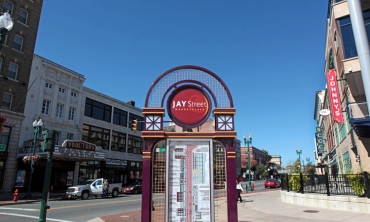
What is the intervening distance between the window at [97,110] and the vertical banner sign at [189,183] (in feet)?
106

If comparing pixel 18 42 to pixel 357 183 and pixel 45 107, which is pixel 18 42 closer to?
pixel 45 107

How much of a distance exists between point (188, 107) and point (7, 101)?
2633 centimetres

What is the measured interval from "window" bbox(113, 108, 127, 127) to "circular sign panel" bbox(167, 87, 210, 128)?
119ft

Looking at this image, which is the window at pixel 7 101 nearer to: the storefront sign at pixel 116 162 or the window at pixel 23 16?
the window at pixel 23 16

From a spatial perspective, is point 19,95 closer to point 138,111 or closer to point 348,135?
point 138,111

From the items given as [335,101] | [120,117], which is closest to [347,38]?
[335,101]

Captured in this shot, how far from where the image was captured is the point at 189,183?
8445mm

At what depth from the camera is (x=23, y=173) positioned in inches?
1111

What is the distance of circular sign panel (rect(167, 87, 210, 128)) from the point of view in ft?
29.3

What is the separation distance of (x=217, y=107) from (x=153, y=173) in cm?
300

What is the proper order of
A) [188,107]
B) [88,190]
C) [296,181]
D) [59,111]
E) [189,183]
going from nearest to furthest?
[189,183] < [188,107] < [296,181] < [88,190] < [59,111]

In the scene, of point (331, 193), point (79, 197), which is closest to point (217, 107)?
point (331, 193)


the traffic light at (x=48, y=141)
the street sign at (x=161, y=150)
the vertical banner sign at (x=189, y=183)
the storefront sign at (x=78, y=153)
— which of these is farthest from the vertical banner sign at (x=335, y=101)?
the storefront sign at (x=78, y=153)

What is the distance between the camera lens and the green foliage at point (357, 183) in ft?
42.3
